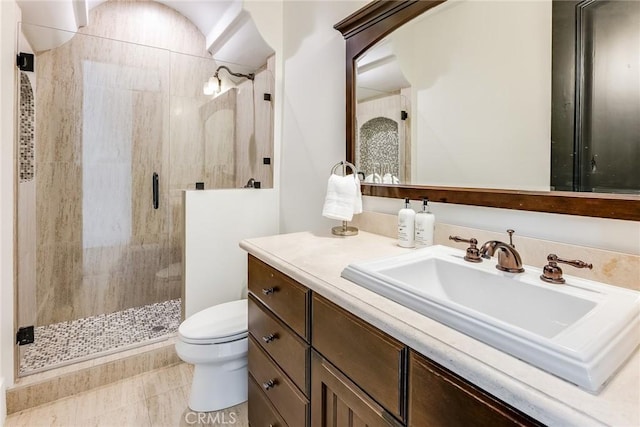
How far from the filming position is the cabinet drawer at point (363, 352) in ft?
2.31

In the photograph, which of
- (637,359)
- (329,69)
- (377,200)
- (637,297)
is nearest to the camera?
(637,359)

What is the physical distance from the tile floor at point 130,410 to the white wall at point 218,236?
48cm


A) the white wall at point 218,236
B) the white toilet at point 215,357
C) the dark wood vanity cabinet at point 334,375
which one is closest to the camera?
the dark wood vanity cabinet at point 334,375

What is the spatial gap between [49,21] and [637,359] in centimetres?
293

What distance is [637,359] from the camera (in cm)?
57

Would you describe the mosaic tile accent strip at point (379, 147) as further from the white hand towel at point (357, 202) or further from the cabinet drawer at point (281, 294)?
the cabinet drawer at point (281, 294)

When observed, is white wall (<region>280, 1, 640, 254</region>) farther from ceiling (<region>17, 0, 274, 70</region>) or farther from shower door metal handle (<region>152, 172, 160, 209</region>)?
shower door metal handle (<region>152, 172, 160, 209</region>)

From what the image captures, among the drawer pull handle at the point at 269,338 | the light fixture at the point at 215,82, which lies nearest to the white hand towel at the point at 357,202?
the drawer pull handle at the point at 269,338

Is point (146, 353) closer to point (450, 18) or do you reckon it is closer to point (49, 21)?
point (49, 21)

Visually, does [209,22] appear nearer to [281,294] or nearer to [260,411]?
[281,294]

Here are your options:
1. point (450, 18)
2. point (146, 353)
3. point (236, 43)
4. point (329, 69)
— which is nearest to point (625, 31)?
point (450, 18)

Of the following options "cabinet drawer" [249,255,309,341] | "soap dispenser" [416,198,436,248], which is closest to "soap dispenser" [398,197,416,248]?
"soap dispenser" [416,198,436,248]

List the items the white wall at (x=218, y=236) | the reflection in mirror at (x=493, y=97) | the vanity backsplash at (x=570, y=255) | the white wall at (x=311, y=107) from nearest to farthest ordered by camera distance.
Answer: the vanity backsplash at (x=570, y=255)
the reflection in mirror at (x=493, y=97)
the white wall at (x=311, y=107)
the white wall at (x=218, y=236)

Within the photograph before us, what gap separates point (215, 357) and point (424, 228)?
1.15m
